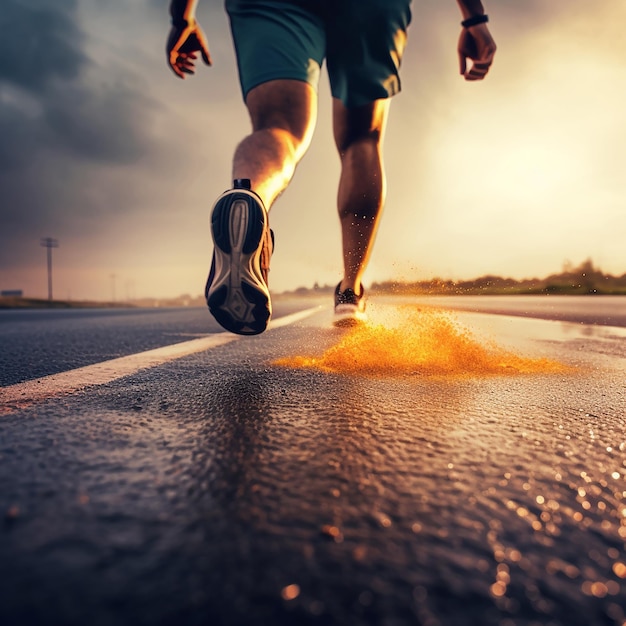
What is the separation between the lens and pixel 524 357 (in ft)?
9.05

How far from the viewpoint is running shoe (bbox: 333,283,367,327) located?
11.2ft

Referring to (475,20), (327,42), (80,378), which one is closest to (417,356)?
(80,378)

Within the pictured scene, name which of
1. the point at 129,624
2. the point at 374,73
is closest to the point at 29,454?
the point at 129,624

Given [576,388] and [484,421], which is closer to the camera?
[484,421]

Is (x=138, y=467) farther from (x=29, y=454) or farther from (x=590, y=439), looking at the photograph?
(x=590, y=439)

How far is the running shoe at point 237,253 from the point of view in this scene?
2137 millimetres

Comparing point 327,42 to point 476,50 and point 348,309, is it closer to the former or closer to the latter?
point 476,50

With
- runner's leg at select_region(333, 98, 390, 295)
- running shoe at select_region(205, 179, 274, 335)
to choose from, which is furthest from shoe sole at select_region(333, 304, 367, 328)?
running shoe at select_region(205, 179, 274, 335)

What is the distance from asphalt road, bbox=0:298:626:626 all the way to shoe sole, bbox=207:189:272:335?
69 cm

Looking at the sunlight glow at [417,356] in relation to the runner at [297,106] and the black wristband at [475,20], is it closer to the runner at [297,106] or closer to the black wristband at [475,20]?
the runner at [297,106]

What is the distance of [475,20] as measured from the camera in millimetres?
3631

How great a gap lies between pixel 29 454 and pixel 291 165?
80.1 inches

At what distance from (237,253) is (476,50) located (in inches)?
105

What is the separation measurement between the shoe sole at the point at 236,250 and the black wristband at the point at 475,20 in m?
2.48
